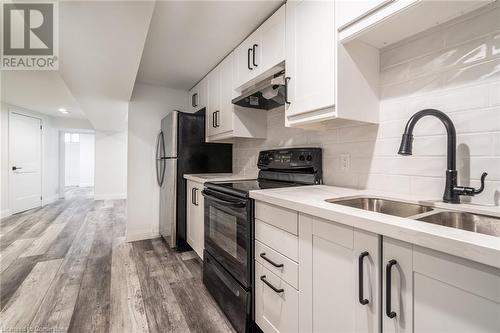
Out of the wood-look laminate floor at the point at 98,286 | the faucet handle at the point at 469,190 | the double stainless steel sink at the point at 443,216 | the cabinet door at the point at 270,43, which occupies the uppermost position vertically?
the cabinet door at the point at 270,43

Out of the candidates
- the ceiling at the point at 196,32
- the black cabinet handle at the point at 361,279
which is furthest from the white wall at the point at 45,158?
the black cabinet handle at the point at 361,279

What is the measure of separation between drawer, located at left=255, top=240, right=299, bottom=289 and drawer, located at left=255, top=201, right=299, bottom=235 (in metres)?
0.16

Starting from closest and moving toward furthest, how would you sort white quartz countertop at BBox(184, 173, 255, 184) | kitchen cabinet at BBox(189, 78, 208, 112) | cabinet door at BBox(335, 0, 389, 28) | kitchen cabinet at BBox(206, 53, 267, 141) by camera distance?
1. cabinet door at BBox(335, 0, 389, 28)
2. white quartz countertop at BBox(184, 173, 255, 184)
3. kitchen cabinet at BBox(206, 53, 267, 141)
4. kitchen cabinet at BBox(189, 78, 208, 112)

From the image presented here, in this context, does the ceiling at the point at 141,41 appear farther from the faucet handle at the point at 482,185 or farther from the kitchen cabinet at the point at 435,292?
the kitchen cabinet at the point at 435,292

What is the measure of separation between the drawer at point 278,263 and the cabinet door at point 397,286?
16.7 inches

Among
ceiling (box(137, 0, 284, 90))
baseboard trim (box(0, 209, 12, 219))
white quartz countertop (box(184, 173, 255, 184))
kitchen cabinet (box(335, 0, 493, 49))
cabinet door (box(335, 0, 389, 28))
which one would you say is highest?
ceiling (box(137, 0, 284, 90))

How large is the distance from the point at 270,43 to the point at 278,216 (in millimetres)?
1310

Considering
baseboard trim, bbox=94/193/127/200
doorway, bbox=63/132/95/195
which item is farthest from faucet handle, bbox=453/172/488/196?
doorway, bbox=63/132/95/195

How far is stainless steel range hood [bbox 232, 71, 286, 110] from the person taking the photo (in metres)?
1.66

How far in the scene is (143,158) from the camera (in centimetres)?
336

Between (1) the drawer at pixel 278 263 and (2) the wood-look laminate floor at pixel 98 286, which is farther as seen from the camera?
(2) the wood-look laminate floor at pixel 98 286

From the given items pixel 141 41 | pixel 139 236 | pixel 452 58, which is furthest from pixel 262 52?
pixel 139 236

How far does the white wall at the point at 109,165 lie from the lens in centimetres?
681

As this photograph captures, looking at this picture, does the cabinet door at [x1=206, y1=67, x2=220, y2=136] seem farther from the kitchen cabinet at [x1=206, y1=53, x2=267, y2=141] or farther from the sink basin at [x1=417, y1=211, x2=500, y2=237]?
the sink basin at [x1=417, y1=211, x2=500, y2=237]
